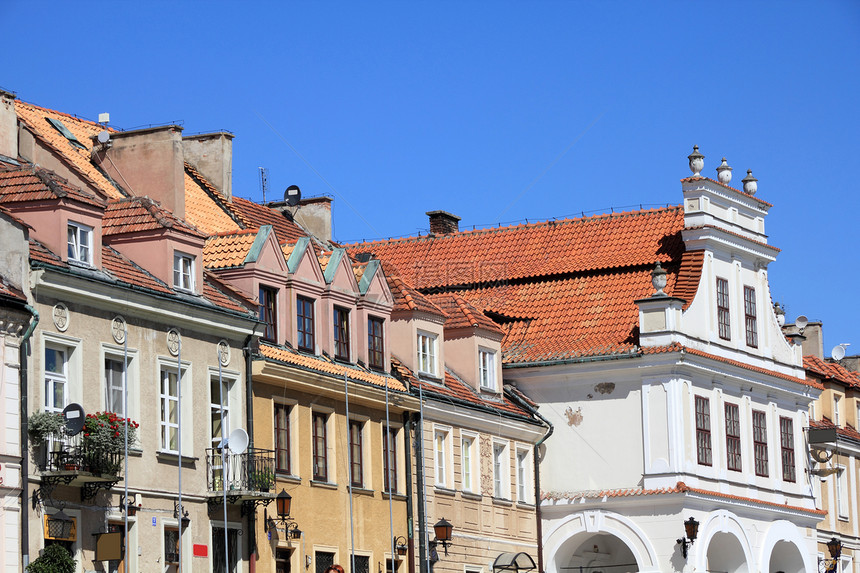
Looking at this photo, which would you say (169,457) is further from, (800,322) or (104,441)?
(800,322)

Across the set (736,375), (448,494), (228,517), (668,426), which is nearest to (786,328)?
(736,375)

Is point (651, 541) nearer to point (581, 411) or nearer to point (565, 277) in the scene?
point (581, 411)

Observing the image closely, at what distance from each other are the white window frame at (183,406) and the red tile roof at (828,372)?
3150 cm

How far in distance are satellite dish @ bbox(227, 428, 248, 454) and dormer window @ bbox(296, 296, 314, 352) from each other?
5.08 metres

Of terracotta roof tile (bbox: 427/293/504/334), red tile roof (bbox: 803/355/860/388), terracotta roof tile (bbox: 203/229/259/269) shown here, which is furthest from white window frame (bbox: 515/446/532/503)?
red tile roof (bbox: 803/355/860/388)

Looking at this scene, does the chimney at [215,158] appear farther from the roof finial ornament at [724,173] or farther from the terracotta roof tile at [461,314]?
the roof finial ornament at [724,173]

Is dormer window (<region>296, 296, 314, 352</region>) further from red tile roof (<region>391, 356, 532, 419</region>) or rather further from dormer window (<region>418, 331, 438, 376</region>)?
dormer window (<region>418, 331, 438, 376</region>)

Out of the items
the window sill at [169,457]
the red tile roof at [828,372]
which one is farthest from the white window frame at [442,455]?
the red tile roof at [828,372]

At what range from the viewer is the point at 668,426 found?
169 feet

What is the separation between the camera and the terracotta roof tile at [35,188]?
34.0 meters

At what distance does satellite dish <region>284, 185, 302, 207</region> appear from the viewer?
51594 millimetres

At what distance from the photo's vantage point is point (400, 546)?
44125 mm

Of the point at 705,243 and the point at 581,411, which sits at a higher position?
the point at 705,243

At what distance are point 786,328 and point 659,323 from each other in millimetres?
9422
